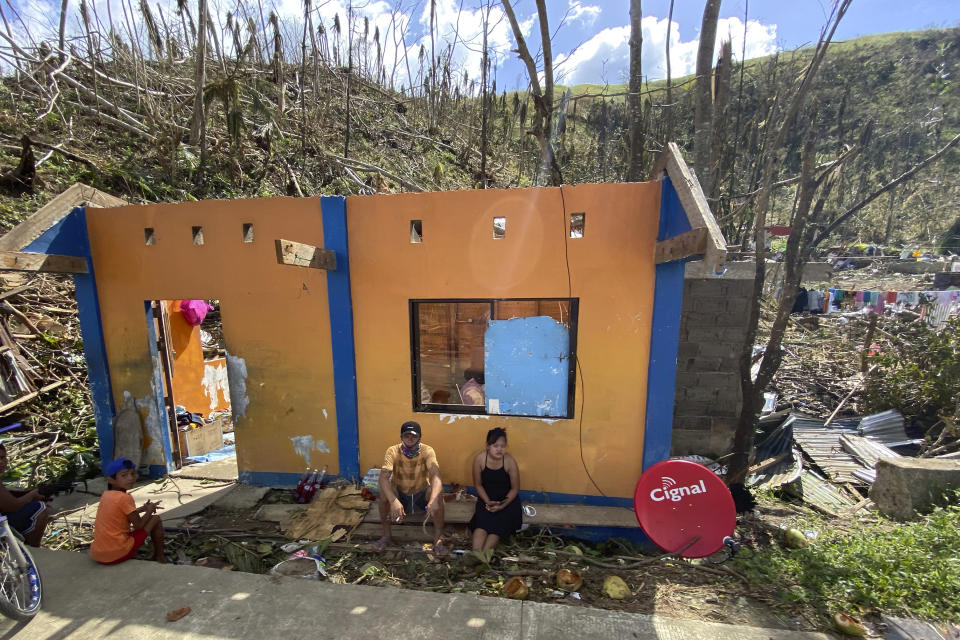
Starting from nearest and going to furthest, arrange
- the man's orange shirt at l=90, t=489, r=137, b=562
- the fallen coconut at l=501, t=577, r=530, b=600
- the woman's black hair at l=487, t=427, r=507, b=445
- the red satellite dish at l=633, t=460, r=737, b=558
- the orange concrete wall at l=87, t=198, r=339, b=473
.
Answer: the fallen coconut at l=501, t=577, r=530, b=600
the man's orange shirt at l=90, t=489, r=137, b=562
the red satellite dish at l=633, t=460, r=737, b=558
the woman's black hair at l=487, t=427, r=507, b=445
the orange concrete wall at l=87, t=198, r=339, b=473

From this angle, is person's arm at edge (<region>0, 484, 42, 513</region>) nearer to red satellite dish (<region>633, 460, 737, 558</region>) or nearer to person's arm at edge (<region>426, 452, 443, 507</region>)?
person's arm at edge (<region>426, 452, 443, 507</region>)

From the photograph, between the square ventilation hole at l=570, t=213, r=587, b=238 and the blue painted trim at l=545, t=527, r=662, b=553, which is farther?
the blue painted trim at l=545, t=527, r=662, b=553

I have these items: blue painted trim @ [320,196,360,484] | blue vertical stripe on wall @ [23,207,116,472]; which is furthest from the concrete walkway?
blue vertical stripe on wall @ [23,207,116,472]

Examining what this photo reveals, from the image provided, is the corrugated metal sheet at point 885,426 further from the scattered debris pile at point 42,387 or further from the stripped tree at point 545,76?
the scattered debris pile at point 42,387

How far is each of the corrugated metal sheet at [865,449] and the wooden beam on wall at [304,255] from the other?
8.70 metres

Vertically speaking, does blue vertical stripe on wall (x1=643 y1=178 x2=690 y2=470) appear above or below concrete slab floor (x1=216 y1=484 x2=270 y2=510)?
above

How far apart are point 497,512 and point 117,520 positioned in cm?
320

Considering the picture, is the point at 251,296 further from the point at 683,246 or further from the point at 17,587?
the point at 683,246

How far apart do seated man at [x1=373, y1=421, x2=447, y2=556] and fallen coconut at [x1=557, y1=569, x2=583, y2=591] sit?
3.56 feet

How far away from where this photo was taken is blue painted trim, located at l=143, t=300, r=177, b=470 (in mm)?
5008

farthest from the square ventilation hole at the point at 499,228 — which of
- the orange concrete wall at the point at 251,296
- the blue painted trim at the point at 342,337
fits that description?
the orange concrete wall at the point at 251,296

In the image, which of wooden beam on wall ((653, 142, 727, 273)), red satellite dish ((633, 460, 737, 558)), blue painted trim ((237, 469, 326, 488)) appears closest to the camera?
wooden beam on wall ((653, 142, 727, 273))

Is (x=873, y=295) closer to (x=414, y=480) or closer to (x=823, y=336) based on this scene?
(x=823, y=336)

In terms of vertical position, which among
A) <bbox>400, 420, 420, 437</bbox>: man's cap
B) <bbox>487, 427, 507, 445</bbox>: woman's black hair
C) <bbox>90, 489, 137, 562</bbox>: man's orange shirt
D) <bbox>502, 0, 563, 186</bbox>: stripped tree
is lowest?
<bbox>90, 489, 137, 562</bbox>: man's orange shirt
